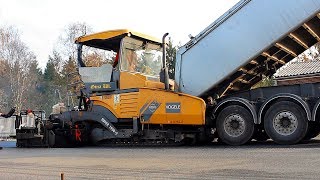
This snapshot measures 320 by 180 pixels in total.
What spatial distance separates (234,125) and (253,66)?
1720mm

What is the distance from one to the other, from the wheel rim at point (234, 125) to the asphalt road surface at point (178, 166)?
1.44 metres

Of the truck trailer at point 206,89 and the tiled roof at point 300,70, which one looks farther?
the tiled roof at point 300,70

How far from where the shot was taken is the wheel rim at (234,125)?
1113 centimetres

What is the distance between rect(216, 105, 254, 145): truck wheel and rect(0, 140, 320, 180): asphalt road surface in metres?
1.28

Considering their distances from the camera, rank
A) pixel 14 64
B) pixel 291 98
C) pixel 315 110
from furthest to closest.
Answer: pixel 14 64
pixel 291 98
pixel 315 110

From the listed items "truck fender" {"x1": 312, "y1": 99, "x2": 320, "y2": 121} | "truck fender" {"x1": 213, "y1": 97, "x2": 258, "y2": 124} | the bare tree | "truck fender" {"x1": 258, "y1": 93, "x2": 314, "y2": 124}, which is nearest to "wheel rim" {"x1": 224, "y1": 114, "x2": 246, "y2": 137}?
"truck fender" {"x1": 213, "y1": 97, "x2": 258, "y2": 124}

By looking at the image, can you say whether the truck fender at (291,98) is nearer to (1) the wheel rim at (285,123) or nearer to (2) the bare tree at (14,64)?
(1) the wheel rim at (285,123)

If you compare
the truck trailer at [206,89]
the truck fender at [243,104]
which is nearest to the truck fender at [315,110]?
the truck trailer at [206,89]

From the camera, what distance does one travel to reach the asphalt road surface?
21.4 ft

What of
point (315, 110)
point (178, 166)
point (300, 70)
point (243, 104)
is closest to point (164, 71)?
point (243, 104)

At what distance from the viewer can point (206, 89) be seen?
11.5 metres

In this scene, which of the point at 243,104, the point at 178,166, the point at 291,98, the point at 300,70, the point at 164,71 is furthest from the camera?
the point at 300,70

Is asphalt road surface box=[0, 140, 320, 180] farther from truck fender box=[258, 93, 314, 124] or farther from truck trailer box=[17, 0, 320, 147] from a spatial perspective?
truck trailer box=[17, 0, 320, 147]

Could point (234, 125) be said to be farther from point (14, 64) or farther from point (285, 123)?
point (14, 64)
